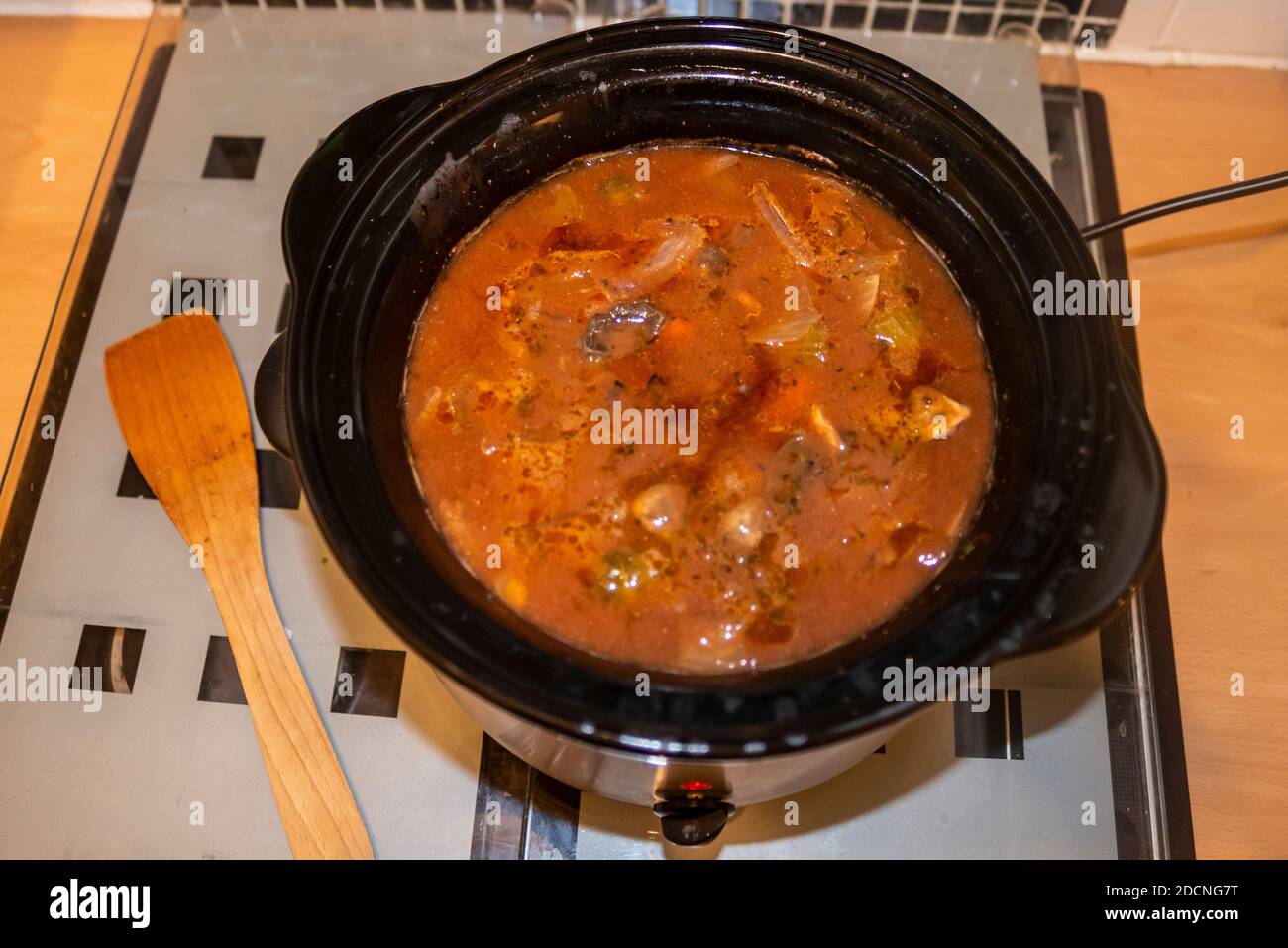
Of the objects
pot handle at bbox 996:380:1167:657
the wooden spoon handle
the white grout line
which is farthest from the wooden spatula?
the white grout line

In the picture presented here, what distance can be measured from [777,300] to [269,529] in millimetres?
950

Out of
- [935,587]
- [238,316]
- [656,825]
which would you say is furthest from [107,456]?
[935,587]

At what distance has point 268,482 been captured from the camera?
1896mm

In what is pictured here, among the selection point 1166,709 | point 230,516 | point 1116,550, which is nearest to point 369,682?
point 230,516

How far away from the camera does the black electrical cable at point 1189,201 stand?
200 centimetres

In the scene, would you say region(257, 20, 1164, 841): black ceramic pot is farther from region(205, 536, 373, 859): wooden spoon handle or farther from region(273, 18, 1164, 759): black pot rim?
region(205, 536, 373, 859): wooden spoon handle

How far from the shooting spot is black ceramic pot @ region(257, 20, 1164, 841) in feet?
3.93

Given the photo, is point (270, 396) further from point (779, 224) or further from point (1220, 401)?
point (1220, 401)

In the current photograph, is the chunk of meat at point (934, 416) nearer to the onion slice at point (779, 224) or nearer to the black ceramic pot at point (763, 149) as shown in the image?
the black ceramic pot at point (763, 149)

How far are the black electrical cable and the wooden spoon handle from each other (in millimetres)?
1594

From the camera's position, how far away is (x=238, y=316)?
6.72 ft

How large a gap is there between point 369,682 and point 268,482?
41cm

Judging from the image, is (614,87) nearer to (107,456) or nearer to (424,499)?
(424,499)
